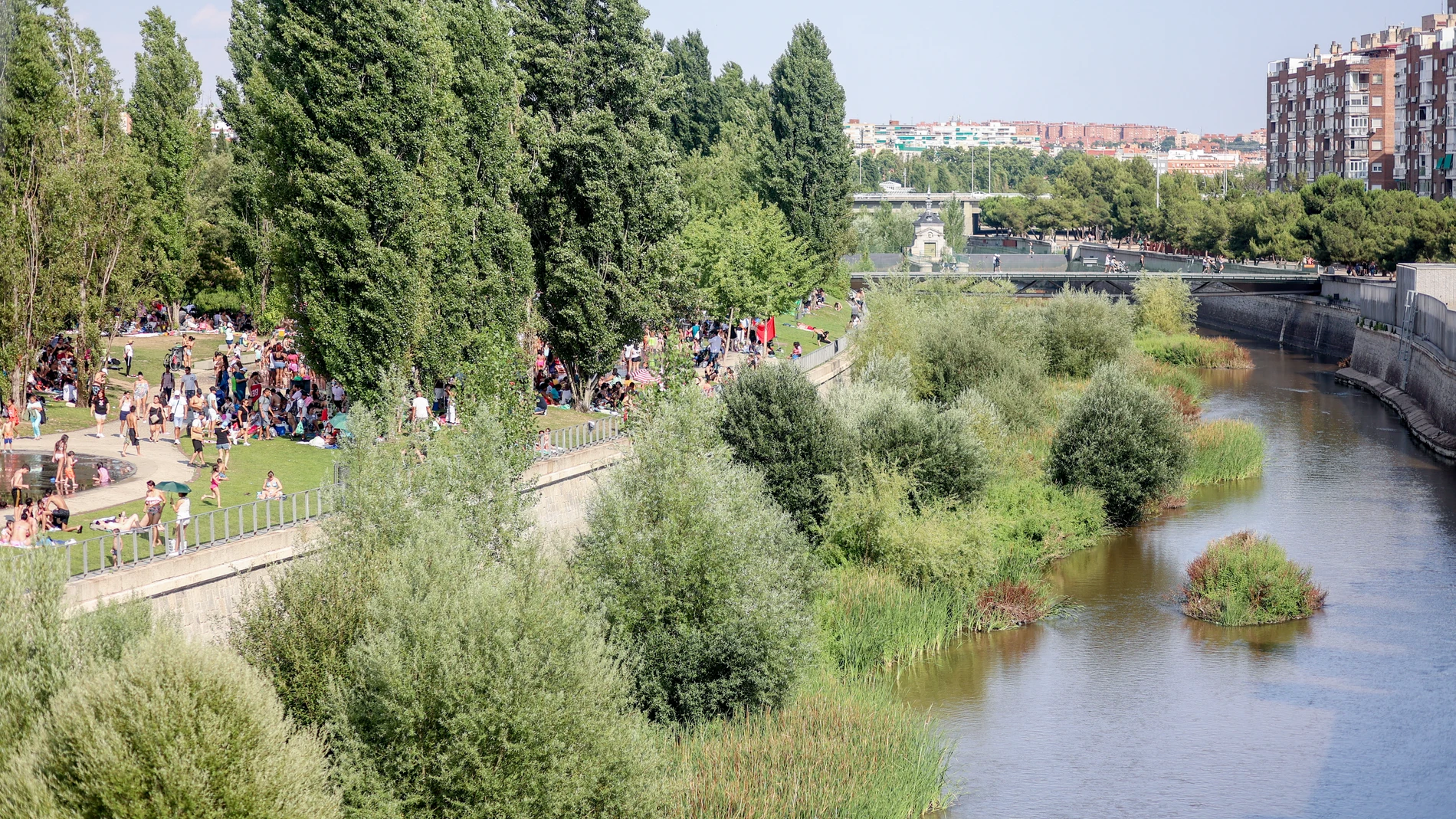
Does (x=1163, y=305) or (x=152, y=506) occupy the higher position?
(x=1163, y=305)

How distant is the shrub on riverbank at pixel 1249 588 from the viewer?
95.1 feet

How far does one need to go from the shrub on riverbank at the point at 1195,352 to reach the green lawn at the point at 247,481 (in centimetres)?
4775

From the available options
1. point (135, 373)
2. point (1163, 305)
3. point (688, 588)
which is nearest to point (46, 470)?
point (688, 588)

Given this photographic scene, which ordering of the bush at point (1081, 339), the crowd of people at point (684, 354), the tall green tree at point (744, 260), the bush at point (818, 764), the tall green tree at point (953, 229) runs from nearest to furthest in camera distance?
1. the bush at point (818, 764)
2. the crowd of people at point (684, 354)
3. the tall green tree at point (744, 260)
4. the bush at point (1081, 339)
5. the tall green tree at point (953, 229)

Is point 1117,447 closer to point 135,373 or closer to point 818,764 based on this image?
point 818,764

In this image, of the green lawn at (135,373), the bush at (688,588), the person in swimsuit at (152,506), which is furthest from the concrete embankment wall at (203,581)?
the green lawn at (135,373)

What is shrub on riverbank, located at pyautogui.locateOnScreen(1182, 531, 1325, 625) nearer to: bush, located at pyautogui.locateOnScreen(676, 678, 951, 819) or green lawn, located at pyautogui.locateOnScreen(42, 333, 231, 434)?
bush, located at pyautogui.locateOnScreen(676, 678, 951, 819)

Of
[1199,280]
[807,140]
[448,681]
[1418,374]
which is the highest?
[807,140]

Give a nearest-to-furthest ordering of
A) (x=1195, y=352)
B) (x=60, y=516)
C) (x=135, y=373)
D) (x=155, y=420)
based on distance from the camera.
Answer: (x=60, y=516)
(x=155, y=420)
(x=135, y=373)
(x=1195, y=352)

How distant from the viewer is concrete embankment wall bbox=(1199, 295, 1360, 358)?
73625 millimetres

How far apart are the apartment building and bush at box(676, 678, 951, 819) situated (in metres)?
86.4

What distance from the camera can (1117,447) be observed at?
36250 mm

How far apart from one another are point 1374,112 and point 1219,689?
9660cm

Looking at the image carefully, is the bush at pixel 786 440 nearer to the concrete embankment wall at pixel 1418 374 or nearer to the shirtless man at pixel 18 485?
the shirtless man at pixel 18 485
